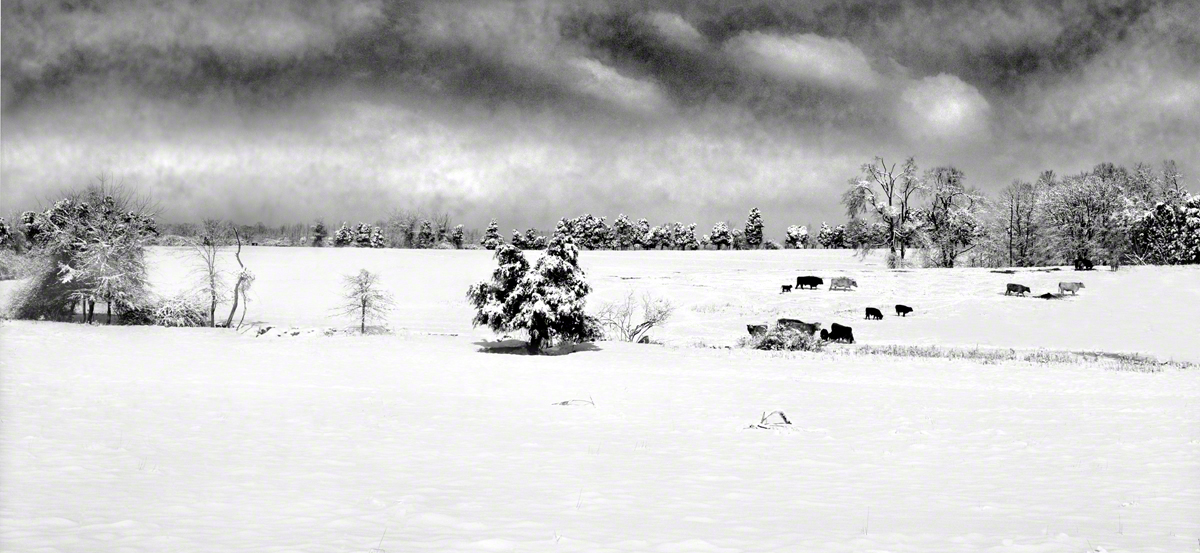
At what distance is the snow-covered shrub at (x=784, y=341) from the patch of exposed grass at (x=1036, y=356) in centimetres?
233

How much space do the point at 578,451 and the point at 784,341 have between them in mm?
27305

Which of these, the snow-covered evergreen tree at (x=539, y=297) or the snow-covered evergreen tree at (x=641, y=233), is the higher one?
the snow-covered evergreen tree at (x=641, y=233)

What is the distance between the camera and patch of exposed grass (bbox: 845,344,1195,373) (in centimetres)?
3065

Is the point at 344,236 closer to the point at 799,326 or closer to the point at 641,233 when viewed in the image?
the point at 641,233

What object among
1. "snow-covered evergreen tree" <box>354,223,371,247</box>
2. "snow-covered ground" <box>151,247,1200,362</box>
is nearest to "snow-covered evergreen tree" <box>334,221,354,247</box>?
"snow-covered evergreen tree" <box>354,223,371,247</box>

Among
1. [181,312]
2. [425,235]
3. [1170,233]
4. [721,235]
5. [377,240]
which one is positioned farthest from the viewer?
[377,240]

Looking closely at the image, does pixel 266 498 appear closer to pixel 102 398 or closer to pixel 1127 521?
pixel 1127 521

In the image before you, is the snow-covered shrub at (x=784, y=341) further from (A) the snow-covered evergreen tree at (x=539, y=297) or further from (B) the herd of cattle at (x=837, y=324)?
(A) the snow-covered evergreen tree at (x=539, y=297)

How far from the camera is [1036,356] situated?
3391 cm

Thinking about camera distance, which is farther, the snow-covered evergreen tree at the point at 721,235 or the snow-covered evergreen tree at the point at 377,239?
the snow-covered evergreen tree at the point at 377,239

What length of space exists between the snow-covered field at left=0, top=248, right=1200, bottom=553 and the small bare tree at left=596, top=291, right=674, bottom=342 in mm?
9361

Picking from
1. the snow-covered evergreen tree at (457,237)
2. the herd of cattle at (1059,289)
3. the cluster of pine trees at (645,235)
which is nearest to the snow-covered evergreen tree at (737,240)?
the cluster of pine trees at (645,235)

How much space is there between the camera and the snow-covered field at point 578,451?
23.7 feet

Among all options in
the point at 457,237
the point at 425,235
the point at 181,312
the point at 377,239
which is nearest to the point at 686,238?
the point at 457,237
